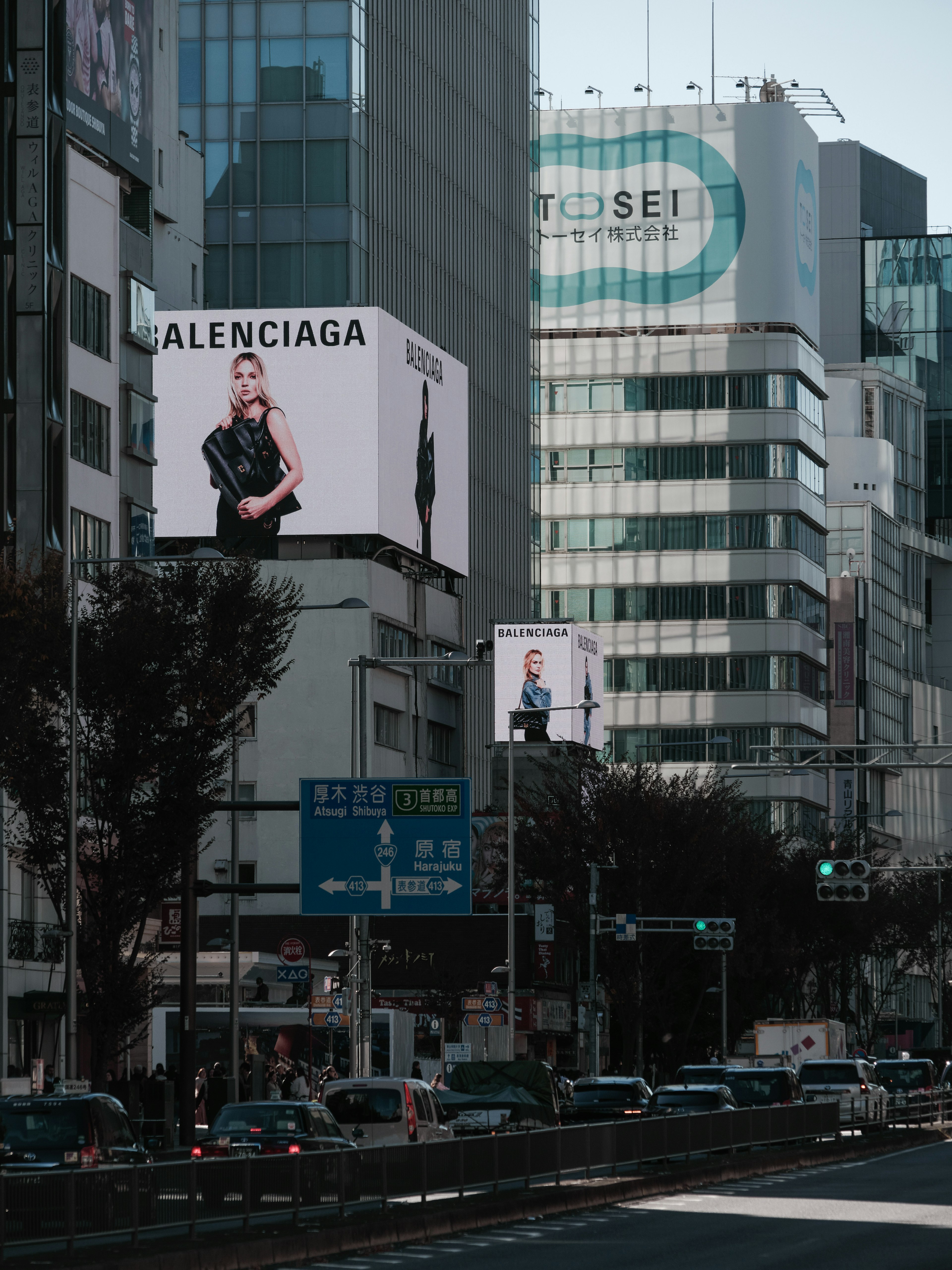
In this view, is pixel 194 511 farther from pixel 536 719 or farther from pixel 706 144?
pixel 706 144

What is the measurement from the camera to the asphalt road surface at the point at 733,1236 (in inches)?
953

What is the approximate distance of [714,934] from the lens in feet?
219

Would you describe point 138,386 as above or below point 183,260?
below

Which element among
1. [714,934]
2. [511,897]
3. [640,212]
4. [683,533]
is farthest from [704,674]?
[511,897]

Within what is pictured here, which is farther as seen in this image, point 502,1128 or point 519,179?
point 519,179

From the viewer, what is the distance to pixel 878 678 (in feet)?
563

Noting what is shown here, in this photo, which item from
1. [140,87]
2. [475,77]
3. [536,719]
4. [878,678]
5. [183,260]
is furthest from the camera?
[878,678]

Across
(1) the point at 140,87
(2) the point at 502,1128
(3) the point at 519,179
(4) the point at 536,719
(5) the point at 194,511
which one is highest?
(3) the point at 519,179

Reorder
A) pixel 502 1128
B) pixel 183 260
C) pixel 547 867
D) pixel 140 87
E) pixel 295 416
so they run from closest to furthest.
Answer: pixel 502 1128 → pixel 140 87 → pixel 547 867 → pixel 183 260 → pixel 295 416

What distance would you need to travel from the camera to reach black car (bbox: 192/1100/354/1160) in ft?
97.8

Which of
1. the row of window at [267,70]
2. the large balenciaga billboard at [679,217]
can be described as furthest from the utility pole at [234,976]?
the large balenciaga billboard at [679,217]

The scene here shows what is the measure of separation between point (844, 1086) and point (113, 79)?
104 feet

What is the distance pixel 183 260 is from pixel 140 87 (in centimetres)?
2408

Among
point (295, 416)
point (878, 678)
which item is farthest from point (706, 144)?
point (295, 416)
